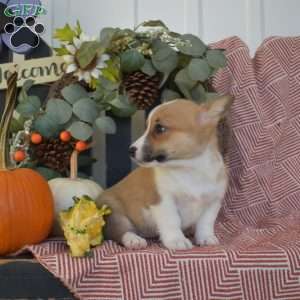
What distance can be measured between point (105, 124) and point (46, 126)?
0.16 metres

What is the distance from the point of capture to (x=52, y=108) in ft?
4.63

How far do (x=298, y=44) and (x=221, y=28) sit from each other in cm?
34

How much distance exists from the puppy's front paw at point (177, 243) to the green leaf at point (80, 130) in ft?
1.28

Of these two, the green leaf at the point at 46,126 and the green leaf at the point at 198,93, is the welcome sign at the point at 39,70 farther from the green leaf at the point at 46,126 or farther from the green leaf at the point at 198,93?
the green leaf at the point at 198,93

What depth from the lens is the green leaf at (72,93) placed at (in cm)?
143

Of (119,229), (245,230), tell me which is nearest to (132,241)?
(119,229)

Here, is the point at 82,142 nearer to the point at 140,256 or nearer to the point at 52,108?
the point at 52,108

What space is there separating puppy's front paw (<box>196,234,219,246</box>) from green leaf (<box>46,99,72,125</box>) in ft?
1.59

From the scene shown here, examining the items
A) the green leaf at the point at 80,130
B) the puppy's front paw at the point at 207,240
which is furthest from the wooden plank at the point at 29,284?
the green leaf at the point at 80,130

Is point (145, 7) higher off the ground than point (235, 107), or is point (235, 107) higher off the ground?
point (145, 7)

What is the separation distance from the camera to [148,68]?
1.45m

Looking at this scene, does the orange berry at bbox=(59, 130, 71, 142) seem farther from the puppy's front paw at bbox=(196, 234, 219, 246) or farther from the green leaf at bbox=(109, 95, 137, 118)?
the puppy's front paw at bbox=(196, 234, 219, 246)

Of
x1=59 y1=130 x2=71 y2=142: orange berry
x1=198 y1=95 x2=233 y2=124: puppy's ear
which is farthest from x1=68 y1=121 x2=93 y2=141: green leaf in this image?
x1=198 y1=95 x2=233 y2=124: puppy's ear

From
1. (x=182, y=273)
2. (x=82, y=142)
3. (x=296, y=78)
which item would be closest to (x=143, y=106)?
(x=82, y=142)
